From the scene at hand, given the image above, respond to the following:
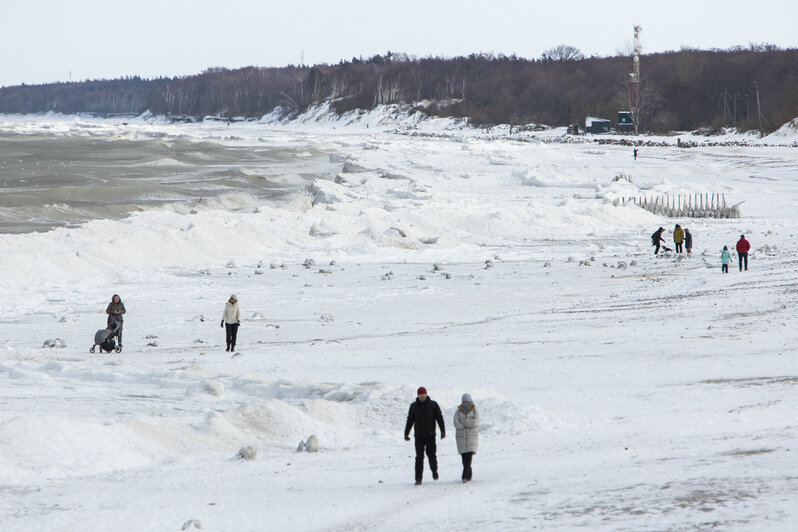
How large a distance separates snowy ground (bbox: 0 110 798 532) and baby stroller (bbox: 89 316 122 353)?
0.34 m

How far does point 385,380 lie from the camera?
40.4 feet

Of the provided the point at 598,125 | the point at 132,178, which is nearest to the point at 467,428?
the point at 132,178

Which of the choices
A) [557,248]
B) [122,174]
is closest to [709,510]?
[557,248]

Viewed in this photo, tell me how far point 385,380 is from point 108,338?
516cm

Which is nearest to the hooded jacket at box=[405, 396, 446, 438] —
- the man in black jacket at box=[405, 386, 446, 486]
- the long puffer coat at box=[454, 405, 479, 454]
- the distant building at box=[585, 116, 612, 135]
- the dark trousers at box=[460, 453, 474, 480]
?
the man in black jacket at box=[405, 386, 446, 486]

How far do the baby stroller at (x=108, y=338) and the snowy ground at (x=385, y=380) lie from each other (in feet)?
1.12

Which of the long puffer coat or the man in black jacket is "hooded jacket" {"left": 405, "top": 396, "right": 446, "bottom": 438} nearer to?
the man in black jacket

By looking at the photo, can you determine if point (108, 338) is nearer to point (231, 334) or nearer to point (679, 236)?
point (231, 334)

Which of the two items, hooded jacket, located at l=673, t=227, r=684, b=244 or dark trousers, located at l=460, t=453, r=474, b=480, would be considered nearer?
dark trousers, located at l=460, t=453, r=474, b=480

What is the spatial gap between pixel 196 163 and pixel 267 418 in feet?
194

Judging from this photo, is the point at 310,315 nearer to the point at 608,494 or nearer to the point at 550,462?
the point at 550,462

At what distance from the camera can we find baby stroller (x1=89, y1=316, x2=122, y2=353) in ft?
48.7

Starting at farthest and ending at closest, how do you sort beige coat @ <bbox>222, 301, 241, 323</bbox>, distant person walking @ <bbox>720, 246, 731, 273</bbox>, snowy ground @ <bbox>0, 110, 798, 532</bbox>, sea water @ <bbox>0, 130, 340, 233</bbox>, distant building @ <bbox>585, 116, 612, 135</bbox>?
distant building @ <bbox>585, 116, 612, 135</bbox>
sea water @ <bbox>0, 130, 340, 233</bbox>
distant person walking @ <bbox>720, 246, 731, 273</bbox>
beige coat @ <bbox>222, 301, 241, 323</bbox>
snowy ground @ <bbox>0, 110, 798, 532</bbox>

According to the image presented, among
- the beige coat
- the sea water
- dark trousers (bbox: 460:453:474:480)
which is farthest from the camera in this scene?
the sea water
